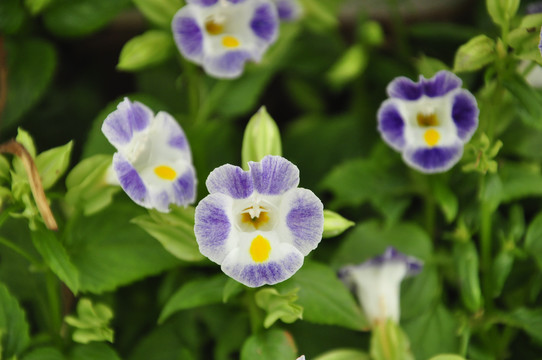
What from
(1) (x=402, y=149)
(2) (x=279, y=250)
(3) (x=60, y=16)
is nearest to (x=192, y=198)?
(2) (x=279, y=250)

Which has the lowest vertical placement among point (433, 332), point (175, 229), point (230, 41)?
point (433, 332)

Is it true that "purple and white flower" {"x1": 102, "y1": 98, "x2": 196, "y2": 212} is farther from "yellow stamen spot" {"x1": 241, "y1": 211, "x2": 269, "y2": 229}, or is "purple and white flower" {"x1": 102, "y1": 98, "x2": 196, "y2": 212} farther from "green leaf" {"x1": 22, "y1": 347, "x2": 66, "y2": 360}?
"green leaf" {"x1": 22, "y1": 347, "x2": 66, "y2": 360}

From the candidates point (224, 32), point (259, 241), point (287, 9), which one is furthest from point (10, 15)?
point (259, 241)

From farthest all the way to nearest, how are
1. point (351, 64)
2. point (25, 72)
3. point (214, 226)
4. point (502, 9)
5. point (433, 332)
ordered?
1. point (351, 64)
2. point (25, 72)
3. point (433, 332)
4. point (502, 9)
5. point (214, 226)

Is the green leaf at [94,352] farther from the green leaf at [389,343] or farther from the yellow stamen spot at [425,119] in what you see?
the yellow stamen spot at [425,119]

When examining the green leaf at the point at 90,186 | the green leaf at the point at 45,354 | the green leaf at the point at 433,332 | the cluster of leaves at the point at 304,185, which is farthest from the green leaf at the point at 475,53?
the green leaf at the point at 45,354

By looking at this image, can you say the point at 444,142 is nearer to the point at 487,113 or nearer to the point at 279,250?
the point at 487,113

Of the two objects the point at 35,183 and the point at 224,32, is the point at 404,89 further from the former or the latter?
the point at 35,183
